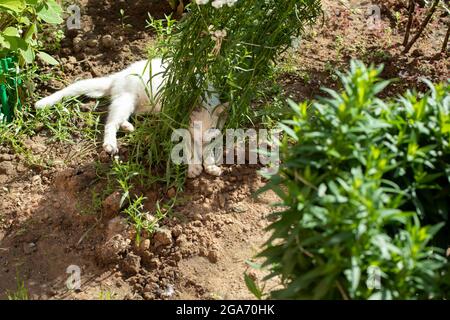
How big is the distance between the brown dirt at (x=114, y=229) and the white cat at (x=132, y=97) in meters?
0.14

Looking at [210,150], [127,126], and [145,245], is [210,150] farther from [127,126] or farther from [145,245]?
[145,245]

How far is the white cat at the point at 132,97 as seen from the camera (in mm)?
4156

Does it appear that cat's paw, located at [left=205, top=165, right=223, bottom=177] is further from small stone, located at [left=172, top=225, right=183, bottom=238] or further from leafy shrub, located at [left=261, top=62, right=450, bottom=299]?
leafy shrub, located at [left=261, top=62, right=450, bottom=299]

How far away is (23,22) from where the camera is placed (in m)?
4.31

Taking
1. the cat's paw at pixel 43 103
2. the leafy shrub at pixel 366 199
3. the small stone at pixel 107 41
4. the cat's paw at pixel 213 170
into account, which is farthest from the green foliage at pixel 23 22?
the leafy shrub at pixel 366 199

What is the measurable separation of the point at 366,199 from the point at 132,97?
7.70 feet

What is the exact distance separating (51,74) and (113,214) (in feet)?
4.47

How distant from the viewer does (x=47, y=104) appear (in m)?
4.55

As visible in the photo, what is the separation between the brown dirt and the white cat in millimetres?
144

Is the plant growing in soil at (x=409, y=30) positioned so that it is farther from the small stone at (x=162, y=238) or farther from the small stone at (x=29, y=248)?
the small stone at (x=29, y=248)

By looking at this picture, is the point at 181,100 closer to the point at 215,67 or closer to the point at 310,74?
the point at 215,67

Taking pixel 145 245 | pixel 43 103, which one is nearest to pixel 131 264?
pixel 145 245

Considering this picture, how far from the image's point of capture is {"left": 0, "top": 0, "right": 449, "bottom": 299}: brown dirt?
147 inches
